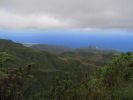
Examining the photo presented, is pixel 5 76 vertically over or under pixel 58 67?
over

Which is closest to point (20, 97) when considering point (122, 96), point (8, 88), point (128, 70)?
point (8, 88)

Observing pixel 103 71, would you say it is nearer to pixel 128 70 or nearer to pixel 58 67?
pixel 128 70

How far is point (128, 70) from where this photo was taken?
1197 cm

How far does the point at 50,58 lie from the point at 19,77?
412ft

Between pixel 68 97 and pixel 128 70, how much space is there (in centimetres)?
349

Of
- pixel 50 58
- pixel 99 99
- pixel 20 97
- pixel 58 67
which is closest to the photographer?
pixel 99 99

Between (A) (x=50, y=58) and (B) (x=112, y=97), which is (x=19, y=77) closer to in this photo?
(B) (x=112, y=97)

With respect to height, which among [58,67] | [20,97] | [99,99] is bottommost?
[58,67]

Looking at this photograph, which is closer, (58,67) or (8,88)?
(8,88)

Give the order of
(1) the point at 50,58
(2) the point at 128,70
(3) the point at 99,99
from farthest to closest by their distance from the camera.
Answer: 1. (1) the point at 50,58
2. (2) the point at 128,70
3. (3) the point at 99,99

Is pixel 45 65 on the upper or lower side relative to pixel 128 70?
lower

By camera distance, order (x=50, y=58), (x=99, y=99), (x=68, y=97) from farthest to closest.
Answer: (x=50, y=58)
(x=68, y=97)
(x=99, y=99)

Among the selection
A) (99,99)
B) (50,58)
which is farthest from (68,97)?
(50,58)

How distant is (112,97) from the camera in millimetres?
8938
